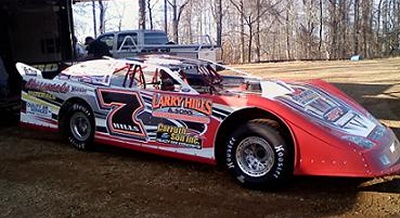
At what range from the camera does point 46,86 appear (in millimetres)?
7012

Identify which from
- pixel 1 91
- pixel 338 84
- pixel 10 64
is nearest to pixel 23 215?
pixel 1 91

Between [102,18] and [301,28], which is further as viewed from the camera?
[102,18]

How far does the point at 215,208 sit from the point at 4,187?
245 centimetres

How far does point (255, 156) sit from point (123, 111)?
6.32 ft

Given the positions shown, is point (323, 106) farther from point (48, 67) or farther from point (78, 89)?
point (48, 67)

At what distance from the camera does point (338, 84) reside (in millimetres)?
14031

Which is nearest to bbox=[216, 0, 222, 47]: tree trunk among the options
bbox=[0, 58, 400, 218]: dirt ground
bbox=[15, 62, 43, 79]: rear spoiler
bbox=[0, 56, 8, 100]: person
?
bbox=[0, 56, 8, 100]: person

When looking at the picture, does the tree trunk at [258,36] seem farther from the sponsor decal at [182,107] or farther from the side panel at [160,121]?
the sponsor decal at [182,107]

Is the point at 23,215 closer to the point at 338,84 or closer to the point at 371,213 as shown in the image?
the point at 371,213

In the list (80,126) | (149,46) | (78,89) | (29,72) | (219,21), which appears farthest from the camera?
(219,21)

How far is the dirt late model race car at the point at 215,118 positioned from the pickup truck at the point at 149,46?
27.3ft

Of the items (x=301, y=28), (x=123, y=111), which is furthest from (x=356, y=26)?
(x=123, y=111)

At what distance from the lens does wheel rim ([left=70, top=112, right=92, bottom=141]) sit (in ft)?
21.7

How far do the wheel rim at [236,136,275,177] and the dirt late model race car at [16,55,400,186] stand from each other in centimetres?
1
